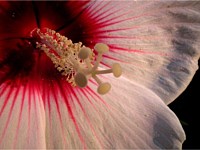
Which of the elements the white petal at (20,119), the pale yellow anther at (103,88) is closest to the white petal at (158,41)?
the pale yellow anther at (103,88)

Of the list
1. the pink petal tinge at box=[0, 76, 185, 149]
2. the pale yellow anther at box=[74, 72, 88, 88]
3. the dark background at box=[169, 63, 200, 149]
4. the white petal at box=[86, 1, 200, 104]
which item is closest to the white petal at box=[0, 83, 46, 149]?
the pink petal tinge at box=[0, 76, 185, 149]

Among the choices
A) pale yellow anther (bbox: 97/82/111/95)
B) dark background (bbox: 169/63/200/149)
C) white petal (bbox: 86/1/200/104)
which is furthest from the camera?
dark background (bbox: 169/63/200/149)

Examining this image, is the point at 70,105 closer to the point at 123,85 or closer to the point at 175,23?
the point at 123,85

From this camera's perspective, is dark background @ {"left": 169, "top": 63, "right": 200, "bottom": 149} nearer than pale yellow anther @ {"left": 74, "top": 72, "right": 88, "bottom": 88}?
No

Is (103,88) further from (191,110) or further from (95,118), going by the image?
(191,110)

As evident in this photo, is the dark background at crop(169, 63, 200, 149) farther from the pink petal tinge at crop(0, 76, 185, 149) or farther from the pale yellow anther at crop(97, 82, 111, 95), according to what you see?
the pale yellow anther at crop(97, 82, 111, 95)

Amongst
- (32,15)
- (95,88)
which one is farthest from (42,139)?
(32,15)

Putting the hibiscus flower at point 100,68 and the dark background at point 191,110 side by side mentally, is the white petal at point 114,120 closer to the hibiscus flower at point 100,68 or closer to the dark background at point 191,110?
the hibiscus flower at point 100,68
